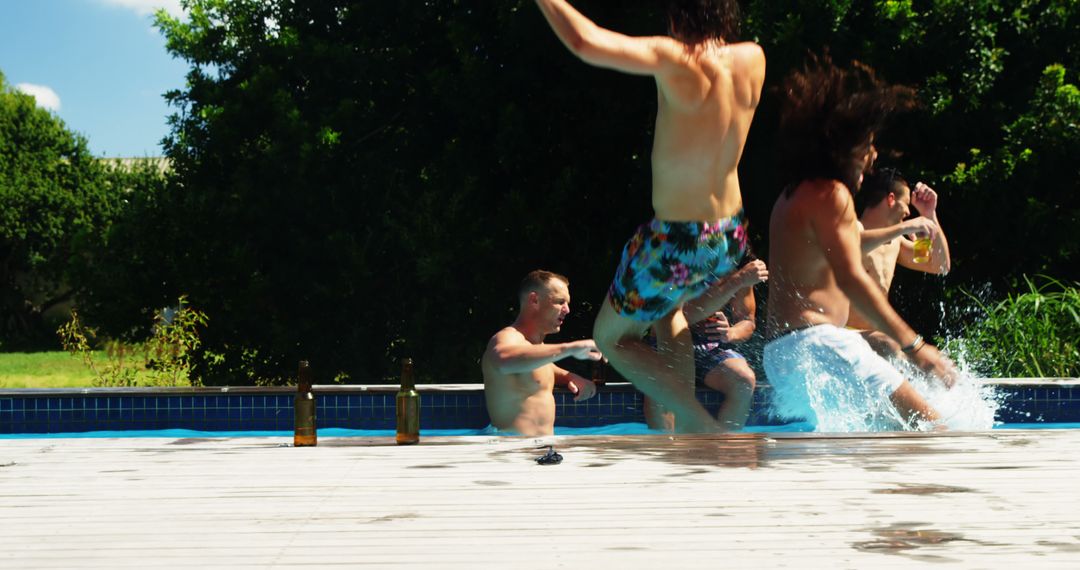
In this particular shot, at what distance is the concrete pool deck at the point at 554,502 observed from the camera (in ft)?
9.08

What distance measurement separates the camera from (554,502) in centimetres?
337

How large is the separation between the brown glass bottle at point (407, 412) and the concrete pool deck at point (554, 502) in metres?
0.11

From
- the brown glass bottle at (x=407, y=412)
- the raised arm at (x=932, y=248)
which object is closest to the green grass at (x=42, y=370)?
the raised arm at (x=932, y=248)

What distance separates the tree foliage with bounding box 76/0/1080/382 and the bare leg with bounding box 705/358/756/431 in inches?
176

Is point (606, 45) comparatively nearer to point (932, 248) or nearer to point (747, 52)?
point (747, 52)

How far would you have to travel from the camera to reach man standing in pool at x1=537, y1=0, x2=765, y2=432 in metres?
4.90

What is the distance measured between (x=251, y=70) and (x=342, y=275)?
2.72 metres

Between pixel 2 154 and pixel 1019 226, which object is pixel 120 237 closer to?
pixel 1019 226

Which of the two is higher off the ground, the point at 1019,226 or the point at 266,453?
the point at 1019,226

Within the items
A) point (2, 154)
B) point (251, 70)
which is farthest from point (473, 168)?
point (2, 154)

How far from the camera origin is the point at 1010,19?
38.4 ft

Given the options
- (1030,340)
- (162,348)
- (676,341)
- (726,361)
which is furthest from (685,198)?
(162,348)

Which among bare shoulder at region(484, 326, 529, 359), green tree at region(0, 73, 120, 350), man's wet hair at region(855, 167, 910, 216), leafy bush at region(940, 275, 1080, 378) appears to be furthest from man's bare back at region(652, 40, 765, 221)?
green tree at region(0, 73, 120, 350)

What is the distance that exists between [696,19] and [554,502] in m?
2.26
